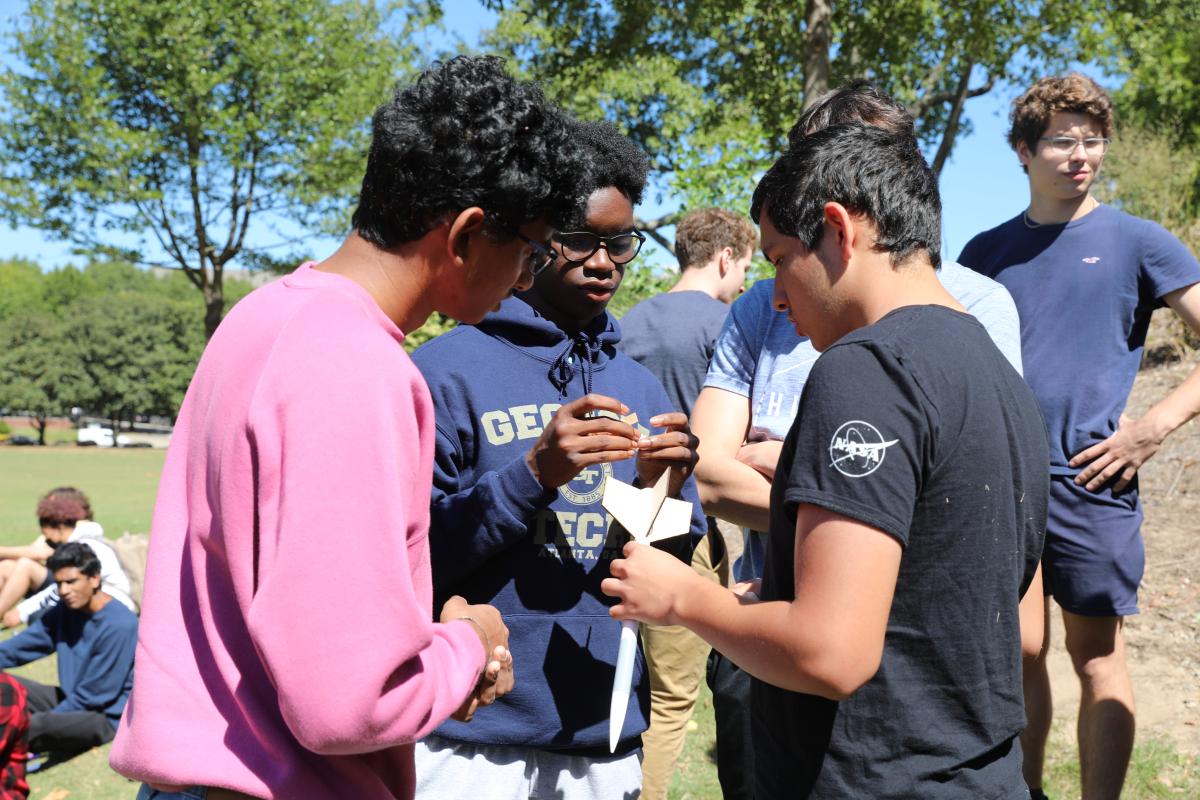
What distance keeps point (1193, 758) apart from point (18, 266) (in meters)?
118

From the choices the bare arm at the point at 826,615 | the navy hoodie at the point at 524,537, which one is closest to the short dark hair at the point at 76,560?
the navy hoodie at the point at 524,537

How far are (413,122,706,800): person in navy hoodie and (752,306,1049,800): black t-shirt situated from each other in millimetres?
658

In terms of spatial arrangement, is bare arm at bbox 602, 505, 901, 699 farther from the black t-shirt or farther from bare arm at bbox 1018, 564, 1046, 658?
bare arm at bbox 1018, 564, 1046, 658

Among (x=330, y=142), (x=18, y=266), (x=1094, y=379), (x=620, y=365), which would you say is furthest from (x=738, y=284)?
(x=18, y=266)

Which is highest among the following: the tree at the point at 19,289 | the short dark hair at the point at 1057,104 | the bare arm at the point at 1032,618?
the tree at the point at 19,289

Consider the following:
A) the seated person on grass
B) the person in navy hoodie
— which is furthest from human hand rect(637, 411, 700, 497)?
the seated person on grass

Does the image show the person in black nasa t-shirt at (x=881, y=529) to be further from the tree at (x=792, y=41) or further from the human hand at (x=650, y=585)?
the tree at (x=792, y=41)

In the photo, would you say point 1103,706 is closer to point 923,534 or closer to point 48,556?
point 923,534

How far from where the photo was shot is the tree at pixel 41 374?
66.1 m

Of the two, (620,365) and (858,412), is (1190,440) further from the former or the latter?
(858,412)

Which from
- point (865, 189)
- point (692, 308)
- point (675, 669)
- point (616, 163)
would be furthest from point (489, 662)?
point (692, 308)

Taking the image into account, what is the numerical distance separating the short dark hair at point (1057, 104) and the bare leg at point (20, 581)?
823 centimetres

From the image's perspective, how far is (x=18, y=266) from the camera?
10512 centimetres

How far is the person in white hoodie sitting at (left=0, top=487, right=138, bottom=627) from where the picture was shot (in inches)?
299
